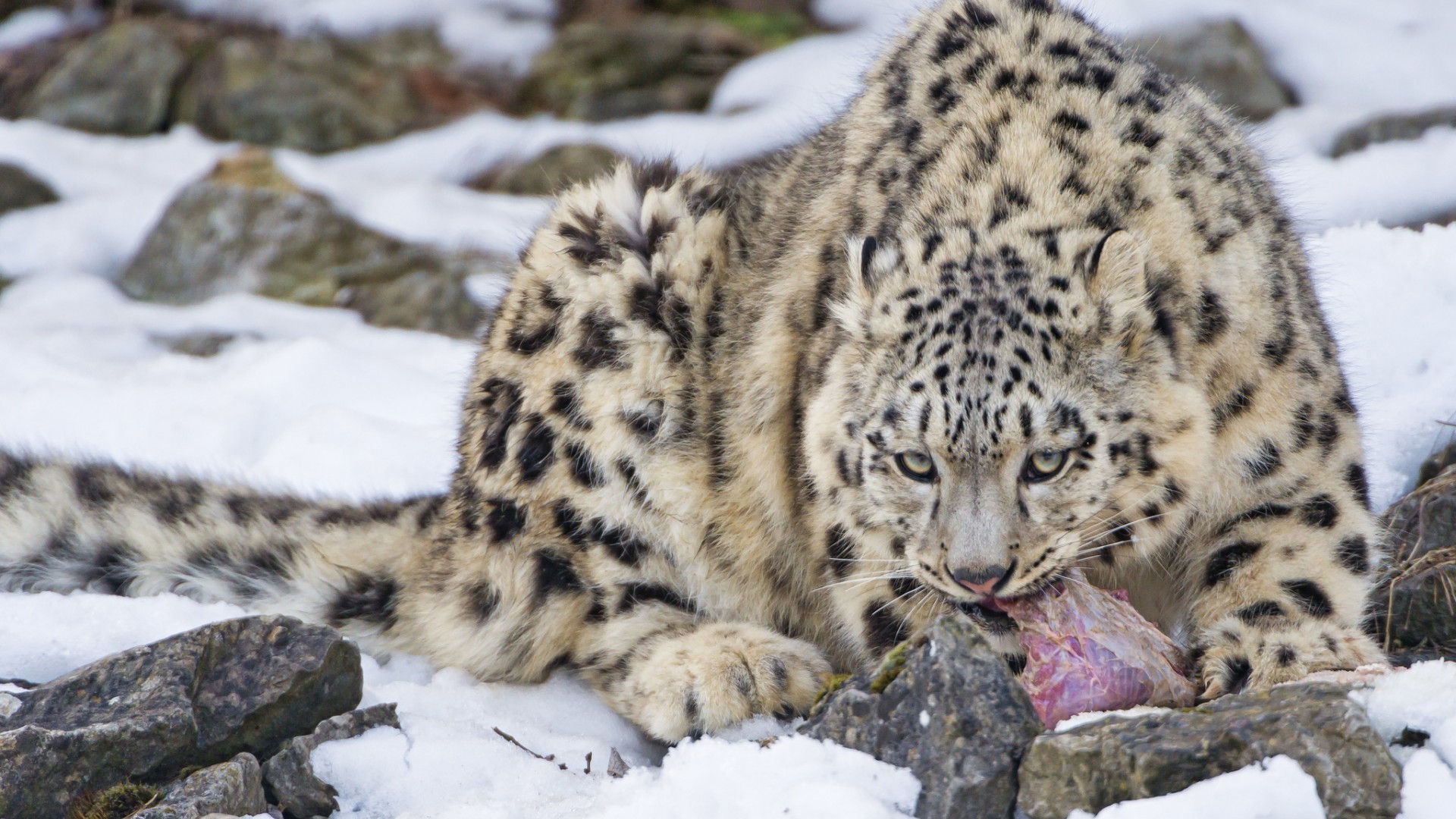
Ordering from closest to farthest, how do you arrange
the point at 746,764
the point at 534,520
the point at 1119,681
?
the point at 746,764
the point at 1119,681
the point at 534,520

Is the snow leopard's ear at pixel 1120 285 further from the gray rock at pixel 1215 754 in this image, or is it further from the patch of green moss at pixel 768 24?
the patch of green moss at pixel 768 24

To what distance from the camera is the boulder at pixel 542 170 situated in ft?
32.1

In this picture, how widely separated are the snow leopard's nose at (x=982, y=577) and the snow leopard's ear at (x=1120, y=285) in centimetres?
63

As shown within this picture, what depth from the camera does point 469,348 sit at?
7254 millimetres

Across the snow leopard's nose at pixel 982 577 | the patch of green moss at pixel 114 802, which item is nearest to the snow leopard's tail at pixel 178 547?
the patch of green moss at pixel 114 802

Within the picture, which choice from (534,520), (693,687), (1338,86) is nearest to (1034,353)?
(693,687)

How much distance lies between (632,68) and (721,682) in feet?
26.1

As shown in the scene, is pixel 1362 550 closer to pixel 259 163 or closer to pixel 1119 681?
pixel 1119 681

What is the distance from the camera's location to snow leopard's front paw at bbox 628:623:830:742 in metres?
3.97

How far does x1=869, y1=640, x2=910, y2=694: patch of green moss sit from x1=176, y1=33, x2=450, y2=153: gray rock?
338 inches

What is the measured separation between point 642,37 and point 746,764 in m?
9.07

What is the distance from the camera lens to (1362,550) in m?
3.64

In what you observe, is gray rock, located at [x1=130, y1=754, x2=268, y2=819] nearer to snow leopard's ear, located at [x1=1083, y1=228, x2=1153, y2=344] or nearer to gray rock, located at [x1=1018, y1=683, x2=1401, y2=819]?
gray rock, located at [x1=1018, y1=683, x2=1401, y2=819]

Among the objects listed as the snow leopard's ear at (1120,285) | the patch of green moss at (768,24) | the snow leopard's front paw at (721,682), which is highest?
the snow leopard's ear at (1120,285)
